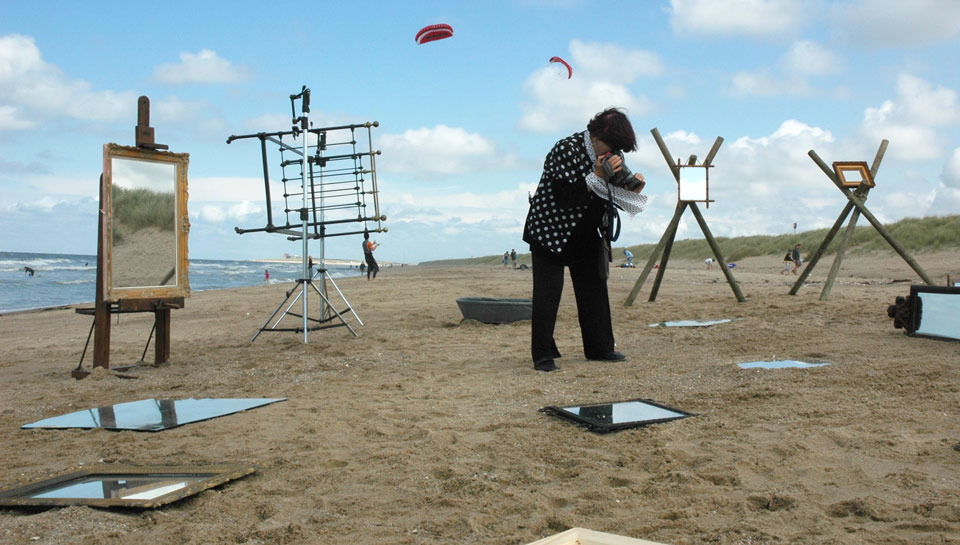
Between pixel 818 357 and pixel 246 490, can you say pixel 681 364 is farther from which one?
pixel 246 490

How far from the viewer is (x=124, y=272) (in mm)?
6027

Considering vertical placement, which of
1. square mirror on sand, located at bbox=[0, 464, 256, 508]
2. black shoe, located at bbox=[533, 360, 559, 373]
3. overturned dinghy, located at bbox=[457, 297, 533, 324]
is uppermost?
overturned dinghy, located at bbox=[457, 297, 533, 324]

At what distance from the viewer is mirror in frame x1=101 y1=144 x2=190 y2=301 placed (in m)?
5.94

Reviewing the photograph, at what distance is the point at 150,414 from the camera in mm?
4176

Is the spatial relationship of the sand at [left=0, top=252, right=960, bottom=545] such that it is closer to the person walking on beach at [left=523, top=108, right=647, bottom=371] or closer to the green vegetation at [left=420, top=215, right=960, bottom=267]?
the person walking on beach at [left=523, top=108, right=647, bottom=371]

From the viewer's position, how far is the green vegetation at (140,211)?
6.00 m

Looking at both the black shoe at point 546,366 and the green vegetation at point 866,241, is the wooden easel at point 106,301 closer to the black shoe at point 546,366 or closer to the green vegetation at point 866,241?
the black shoe at point 546,366

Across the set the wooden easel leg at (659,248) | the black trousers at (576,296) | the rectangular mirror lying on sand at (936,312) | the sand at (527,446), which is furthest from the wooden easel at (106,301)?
the rectangular mirror lying on sand at (936,312)

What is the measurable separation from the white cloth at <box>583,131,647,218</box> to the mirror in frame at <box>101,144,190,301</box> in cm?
378

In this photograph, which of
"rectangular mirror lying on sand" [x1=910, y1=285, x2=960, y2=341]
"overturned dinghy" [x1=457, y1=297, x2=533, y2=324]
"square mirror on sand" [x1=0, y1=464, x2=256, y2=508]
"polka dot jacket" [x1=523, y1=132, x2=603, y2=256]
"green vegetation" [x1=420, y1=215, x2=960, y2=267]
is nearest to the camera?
"square mirror on sand" [x1=0, y1=464, x2=256, y2=508]

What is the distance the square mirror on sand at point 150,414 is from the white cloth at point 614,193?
2.64 meters

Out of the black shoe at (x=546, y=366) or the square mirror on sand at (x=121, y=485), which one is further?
the black shoe at (x=546, y=366)

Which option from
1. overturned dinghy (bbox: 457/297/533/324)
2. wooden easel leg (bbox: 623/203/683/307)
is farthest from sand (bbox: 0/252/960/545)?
wooden easel leg (bbox: 623/203/683/307)

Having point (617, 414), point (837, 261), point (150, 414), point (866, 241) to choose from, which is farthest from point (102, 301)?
point (866, 241)
